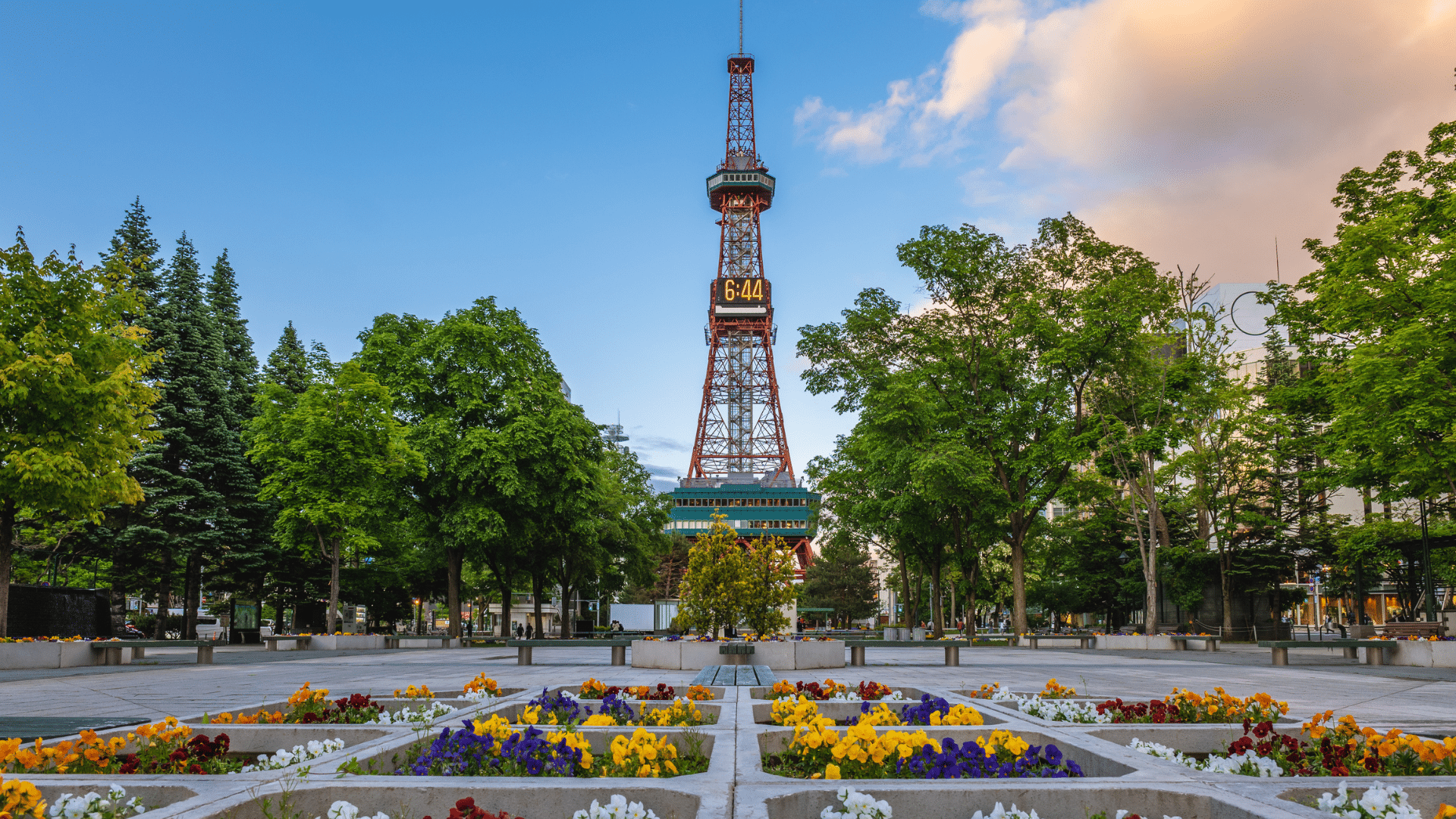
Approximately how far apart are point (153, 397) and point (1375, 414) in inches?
1174

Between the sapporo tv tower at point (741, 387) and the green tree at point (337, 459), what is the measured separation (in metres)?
80.7

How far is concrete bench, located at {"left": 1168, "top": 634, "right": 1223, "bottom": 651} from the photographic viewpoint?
27.4 m

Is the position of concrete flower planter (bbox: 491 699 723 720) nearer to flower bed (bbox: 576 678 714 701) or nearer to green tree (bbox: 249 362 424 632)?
flower bed (bbox: 576 678 714 701)

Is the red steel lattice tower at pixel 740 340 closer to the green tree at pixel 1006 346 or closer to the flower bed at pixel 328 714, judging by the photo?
the green tree at pixel 1006 346

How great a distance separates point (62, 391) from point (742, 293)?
310ft

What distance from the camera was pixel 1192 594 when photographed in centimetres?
3650

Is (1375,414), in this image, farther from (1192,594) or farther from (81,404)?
(81,404)

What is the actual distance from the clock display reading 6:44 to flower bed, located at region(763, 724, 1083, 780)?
10614cm

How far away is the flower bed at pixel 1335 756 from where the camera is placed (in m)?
5.35

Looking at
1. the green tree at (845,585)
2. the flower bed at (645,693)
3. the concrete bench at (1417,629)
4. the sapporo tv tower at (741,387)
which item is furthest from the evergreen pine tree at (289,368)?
the sapporo tv tower at (741,387)

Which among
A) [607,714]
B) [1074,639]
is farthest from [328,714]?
[1074,639]

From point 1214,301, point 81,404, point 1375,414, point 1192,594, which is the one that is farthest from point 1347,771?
point 1214,301

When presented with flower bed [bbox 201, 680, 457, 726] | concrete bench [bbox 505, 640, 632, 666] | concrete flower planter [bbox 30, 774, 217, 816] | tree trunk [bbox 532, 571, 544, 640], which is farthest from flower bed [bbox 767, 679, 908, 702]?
tree trunk [bbox 532, 571, 544, 640]

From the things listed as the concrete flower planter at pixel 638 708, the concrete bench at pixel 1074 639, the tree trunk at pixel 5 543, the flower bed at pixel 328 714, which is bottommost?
the concrete bench at pixel 1074 639
